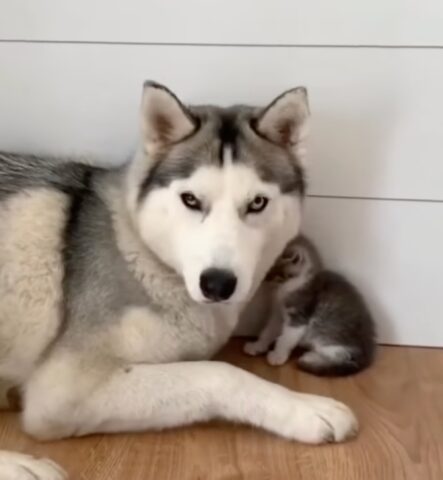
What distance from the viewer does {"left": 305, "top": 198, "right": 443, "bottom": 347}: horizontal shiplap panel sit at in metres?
2.32

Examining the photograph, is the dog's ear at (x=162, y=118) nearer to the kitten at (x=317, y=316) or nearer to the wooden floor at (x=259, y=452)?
the kitten at (x=317, y=316)

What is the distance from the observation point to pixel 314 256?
2.29 meters

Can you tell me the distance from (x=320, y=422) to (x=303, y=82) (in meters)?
0.82

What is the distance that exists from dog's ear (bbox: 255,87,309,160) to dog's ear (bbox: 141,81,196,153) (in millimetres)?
158

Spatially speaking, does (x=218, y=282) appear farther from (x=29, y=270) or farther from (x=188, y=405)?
(x=29, y=270)

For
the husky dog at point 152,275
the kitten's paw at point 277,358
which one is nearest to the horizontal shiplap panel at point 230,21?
the husky dog at point 152,275

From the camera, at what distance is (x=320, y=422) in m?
1.93

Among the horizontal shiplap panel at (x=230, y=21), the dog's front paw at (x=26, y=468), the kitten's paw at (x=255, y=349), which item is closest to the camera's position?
the dog's front paw at (x=26, y=468)

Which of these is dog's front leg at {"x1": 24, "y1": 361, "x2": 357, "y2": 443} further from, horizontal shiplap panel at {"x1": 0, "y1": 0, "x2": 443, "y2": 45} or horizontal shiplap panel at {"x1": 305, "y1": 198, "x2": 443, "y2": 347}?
horizontal shiplap panel at {"x1": 0, "y1": 0, "x2": 443, "y2": 45}

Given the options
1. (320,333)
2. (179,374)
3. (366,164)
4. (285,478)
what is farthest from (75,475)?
(366,164)

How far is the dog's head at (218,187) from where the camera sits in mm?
1810

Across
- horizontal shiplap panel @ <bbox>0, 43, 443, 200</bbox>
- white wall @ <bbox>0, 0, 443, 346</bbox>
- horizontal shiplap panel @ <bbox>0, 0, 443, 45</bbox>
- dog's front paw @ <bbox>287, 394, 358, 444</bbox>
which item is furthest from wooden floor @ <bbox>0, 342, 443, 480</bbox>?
horizontal shiplap panel @ <bbox>0, 0, 443, 45</bbox>

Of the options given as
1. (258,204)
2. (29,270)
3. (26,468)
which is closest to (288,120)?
(258,204)

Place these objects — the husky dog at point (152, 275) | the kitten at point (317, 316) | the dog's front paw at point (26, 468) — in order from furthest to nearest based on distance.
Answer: the kitten at point (317, 316) < the husky dog at point (152, 275) < the dog's front paw at point (26, 468)
